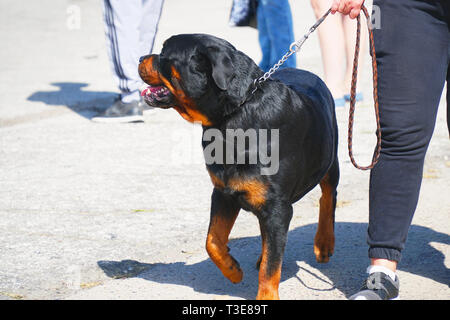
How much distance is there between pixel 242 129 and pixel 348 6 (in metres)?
0.69

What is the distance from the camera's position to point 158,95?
3236 millimetres

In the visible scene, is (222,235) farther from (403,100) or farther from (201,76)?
(403,100)

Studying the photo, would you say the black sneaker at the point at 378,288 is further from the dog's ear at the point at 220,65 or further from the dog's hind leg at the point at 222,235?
the dog's ear at the point at 220,65

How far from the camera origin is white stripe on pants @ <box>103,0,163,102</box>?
6.42 metres

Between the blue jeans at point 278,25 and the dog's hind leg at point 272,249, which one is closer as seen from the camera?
the dog's hind leg at point 272,249

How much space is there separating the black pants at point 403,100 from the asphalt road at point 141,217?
1.25 ft

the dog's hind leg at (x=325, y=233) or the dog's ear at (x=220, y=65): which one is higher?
the dog's ear at (x=220, y=65)

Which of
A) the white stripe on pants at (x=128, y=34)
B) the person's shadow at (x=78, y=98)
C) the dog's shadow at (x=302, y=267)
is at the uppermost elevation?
the white stripe on pants at (x=128, y=34)

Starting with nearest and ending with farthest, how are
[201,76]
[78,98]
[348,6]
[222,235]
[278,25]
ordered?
[348,6]
[201,76]
[222,235]
[278,25]
[78,98]

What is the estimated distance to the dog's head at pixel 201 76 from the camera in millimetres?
2975

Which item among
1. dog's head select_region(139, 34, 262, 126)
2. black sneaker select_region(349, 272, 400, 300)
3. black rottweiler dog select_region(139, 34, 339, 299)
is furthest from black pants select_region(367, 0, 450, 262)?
dog's head select_region(139, 34, 262, 126)

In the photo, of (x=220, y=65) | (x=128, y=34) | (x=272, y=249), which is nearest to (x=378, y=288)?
(x=272, y=249)

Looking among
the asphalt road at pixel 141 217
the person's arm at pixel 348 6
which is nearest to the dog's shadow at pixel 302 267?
the asphalt road at pixel 141 217

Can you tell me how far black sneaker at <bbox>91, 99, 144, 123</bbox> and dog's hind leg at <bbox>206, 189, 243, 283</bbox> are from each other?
343 centimetres
